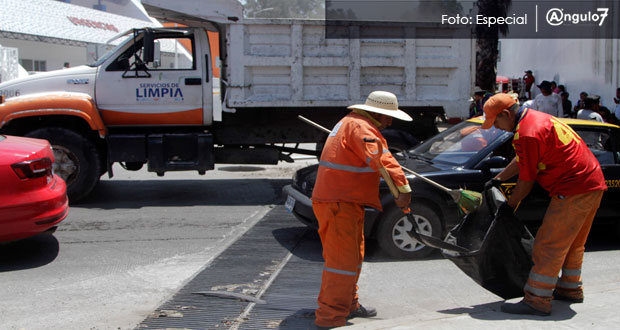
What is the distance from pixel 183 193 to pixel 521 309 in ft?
22.1

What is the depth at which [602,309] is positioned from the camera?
14.8 feet

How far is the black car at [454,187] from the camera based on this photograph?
20.7 feet

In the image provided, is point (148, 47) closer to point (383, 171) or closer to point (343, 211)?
point (343, 211)

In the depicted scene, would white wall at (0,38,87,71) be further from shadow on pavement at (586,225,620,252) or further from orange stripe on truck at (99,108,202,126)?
shadow on pavement at (586,225,620,252)

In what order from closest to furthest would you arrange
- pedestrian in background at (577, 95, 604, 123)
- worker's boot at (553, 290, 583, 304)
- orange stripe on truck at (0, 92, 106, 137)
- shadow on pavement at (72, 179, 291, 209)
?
worker's boot at (553, 290, 583, 304) → orange stripe on truck at (0, 92, 106, 137) → shadow on pavement at (72, 179, 291, 209) → pedestrian in background at (577, 95, 604, 123)

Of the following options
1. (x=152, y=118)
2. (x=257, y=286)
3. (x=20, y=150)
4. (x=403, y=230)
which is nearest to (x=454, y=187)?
(x=403, y=230)

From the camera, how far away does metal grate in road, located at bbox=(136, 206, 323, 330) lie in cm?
474

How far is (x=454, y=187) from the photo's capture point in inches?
249

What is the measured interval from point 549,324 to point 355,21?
6194mm

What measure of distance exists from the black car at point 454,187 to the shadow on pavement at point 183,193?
9.31 ft

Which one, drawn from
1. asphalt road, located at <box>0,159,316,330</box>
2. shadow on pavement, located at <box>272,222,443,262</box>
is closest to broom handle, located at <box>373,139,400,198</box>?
asphalt road, located at <box>0,159,316,330</box>

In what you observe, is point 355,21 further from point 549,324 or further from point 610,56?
point 610,56

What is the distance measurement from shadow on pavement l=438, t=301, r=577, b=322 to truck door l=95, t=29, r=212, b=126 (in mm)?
5902

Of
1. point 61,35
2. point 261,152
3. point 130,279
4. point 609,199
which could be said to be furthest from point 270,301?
point 61,35
